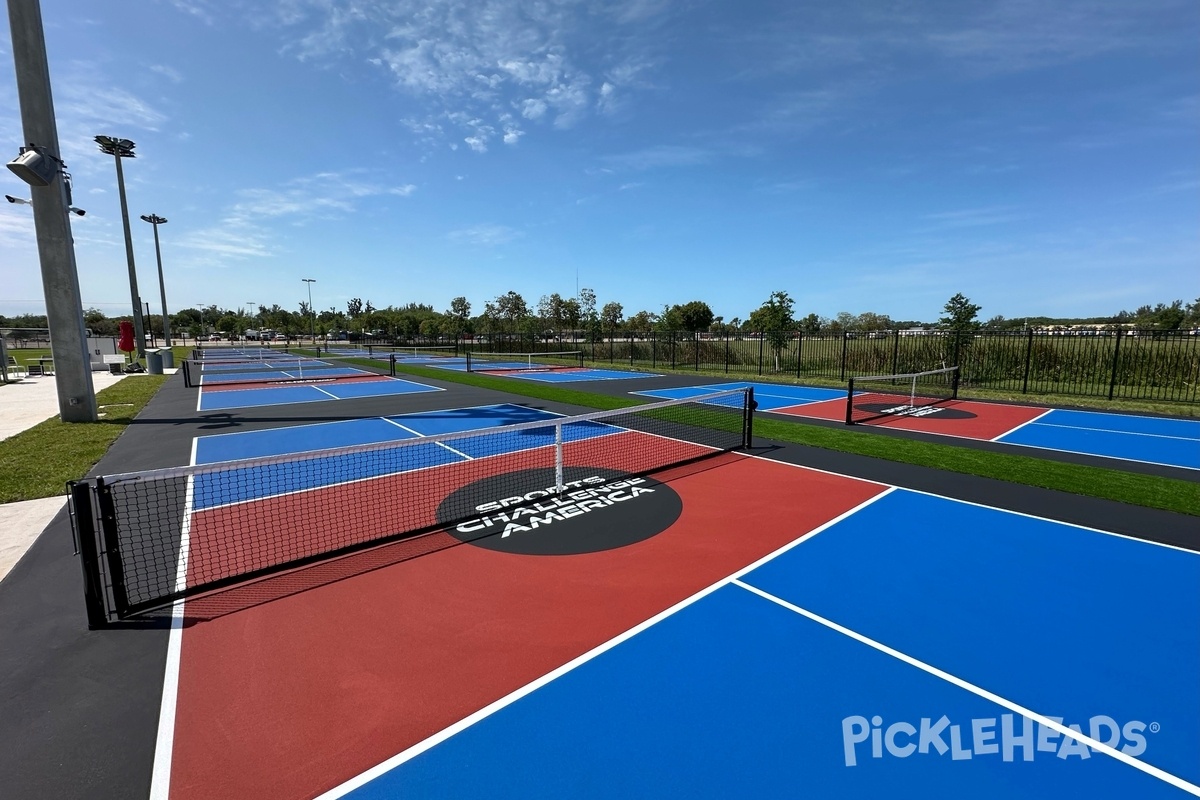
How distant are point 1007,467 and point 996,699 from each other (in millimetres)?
8640

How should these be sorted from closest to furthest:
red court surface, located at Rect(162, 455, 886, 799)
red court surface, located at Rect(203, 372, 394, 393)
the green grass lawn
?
1. red court surface, located at Rect(162, 455, 886, 799)
2. the green grass lawn
3. red court surface, located at Rect(203, 372, 394, 393)

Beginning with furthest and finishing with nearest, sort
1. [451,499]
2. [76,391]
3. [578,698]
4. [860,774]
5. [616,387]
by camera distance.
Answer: [616,387]
[76,391]
[451,499]
[578,698]
[860,774]

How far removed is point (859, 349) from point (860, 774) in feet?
116

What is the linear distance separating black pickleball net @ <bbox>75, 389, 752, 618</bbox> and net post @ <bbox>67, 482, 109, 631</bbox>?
132mm

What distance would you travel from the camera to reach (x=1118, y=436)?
45.6ft

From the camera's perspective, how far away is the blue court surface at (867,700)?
3.40 metres

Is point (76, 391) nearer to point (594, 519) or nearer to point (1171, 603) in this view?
point (594, 519)

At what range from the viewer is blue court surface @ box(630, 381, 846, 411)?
20.7 metres

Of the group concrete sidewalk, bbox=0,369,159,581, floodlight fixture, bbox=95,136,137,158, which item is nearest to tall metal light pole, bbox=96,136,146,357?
floodlight fixture, bbox=95,136,137,158

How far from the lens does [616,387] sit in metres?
25.6

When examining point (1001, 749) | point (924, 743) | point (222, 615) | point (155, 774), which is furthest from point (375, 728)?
point (1001, 749)

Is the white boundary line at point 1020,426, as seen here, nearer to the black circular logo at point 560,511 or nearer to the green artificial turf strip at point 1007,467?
the green artificial turf strip at point 1007,467

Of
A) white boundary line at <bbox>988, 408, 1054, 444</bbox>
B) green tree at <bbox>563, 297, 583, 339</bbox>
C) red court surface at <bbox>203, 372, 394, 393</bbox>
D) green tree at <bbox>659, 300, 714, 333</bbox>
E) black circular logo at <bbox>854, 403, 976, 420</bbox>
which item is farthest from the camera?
green tree at <bbox>659, 300, 714, 333</bbox>

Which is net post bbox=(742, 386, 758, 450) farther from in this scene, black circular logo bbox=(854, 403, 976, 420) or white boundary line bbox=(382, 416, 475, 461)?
black circular logo bbox=(854, 403, 976, 420)
